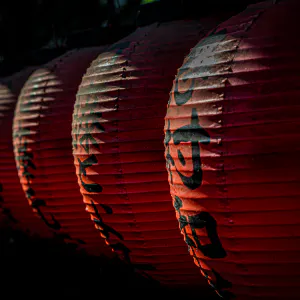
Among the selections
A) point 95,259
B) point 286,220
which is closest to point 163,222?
point 286,220

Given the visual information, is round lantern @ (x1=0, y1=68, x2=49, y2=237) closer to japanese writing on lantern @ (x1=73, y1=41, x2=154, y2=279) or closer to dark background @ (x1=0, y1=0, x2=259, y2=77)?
dark background @ (x1=0, y1=0, x2=259, y2=77)

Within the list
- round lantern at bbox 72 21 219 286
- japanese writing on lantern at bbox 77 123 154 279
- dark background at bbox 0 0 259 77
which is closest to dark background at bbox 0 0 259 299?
dark background at bbox 0 0 259 77

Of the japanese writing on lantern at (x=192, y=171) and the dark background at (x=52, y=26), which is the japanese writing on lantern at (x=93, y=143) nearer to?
the japanese writing on lantern at (x=192, y=171)

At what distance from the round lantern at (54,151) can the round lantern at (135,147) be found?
718 millimetres

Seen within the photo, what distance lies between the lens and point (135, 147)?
10.7 ft

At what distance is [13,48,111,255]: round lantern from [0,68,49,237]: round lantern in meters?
0.82

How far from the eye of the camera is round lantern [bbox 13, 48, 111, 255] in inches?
170

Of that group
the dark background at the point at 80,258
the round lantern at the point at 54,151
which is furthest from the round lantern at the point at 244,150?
the round lantern at the point at 54,151

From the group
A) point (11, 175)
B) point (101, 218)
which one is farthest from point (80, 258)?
point (101, 218)

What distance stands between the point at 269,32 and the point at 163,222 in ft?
4.31

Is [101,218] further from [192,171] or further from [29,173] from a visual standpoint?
[192,171]

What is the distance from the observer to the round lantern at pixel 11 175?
545 cm

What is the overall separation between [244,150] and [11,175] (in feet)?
11.7

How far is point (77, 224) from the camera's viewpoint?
14.3 feet
